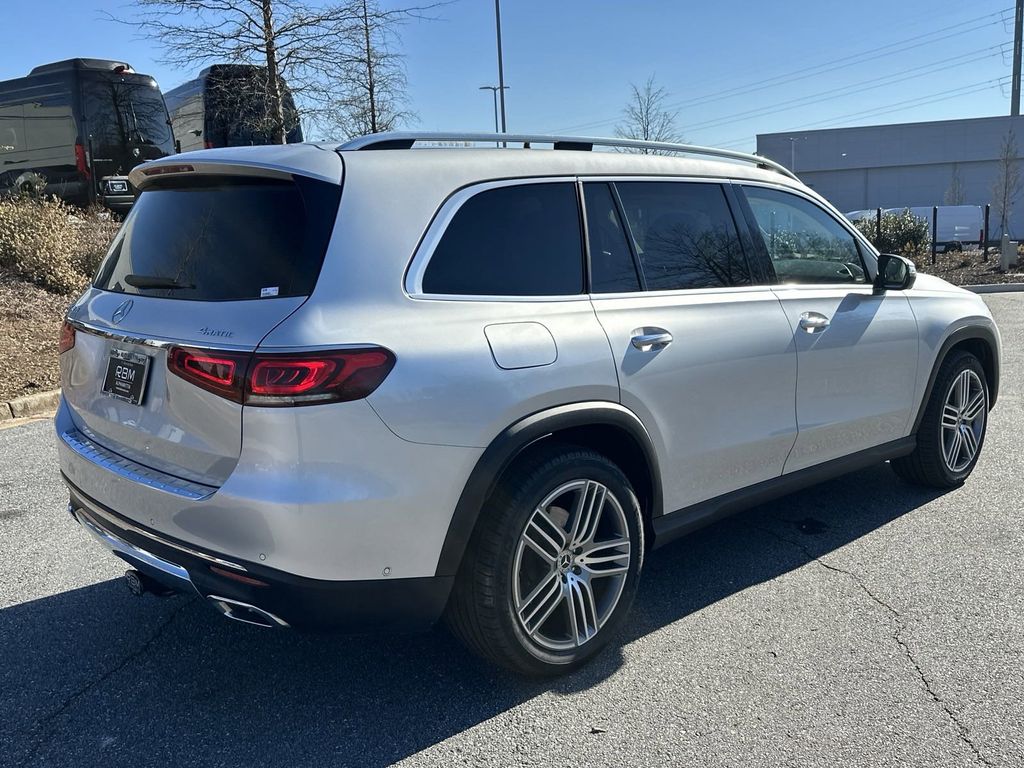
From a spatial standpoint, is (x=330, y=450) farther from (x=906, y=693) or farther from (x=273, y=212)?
(x=906, y=693)

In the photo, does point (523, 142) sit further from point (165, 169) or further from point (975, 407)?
point (975, 407)

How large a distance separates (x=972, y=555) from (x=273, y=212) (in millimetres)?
3442

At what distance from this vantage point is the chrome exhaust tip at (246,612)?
2.49 meters

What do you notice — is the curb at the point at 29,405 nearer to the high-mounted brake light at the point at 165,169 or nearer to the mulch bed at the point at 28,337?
the mulch bed at the point at 28,337

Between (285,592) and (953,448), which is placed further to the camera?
(953,448)

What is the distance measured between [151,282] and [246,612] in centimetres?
115

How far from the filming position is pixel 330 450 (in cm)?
237

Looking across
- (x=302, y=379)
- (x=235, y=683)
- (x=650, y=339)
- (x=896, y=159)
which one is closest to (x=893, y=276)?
(x=650, y=339)

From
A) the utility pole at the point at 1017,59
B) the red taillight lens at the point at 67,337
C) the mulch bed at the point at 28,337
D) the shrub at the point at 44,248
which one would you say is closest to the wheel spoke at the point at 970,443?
the red taillight lens at the point at 67,337

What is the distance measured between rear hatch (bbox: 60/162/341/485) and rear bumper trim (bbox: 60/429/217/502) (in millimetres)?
26

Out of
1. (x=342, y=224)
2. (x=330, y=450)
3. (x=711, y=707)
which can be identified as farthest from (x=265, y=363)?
(x=711, y=707)

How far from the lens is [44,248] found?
10.9 metres

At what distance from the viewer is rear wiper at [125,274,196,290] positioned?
277cm

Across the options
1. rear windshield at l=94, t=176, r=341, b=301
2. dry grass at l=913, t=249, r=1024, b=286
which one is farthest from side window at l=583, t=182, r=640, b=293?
dry grass at l=913, t=249, r=1024, b=286
